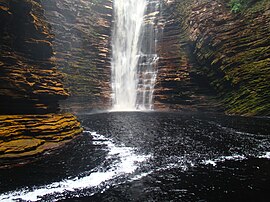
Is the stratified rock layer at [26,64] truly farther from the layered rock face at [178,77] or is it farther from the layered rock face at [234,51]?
the layered rock face at [234,51]

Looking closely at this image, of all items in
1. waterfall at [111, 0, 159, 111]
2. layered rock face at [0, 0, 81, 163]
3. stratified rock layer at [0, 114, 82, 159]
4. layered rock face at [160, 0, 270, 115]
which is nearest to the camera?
stratified rock layer at [0, 114, 82, 159]

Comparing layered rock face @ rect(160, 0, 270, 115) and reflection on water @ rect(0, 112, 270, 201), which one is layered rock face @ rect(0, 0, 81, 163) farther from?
layered rock face @ rect(160, 0, 270, 115)

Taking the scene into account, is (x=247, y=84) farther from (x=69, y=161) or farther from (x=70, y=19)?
(x=70, y=19)

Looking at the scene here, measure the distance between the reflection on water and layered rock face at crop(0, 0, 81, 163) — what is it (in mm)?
1943

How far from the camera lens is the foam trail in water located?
27.2 feet

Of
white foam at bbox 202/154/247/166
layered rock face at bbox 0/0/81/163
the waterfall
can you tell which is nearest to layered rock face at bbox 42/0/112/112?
the waterfall

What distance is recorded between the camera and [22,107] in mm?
15625

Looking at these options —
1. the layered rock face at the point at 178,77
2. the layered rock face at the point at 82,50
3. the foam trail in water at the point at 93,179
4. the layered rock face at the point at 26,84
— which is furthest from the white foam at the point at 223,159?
the layered rock face at the point at 82,50

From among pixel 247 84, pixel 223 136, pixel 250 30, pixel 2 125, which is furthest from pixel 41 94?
pixel 250 30

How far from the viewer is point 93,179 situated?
31.9 ft

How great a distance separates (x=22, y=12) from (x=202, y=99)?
969 inches

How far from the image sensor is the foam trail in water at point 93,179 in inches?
326

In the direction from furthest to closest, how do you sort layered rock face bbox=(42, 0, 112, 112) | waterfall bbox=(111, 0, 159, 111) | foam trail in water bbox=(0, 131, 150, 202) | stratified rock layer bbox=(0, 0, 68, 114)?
waterfall bbox=(111, 0, 159, 111)
layered rock face bbox=(42, 0, 112, 112)
stratified rock layer bbox=(0, 0, 68, 114)
foam trail in water bbox=(0, 131, 150, 202)

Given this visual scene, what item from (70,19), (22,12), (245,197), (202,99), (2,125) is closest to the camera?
(245,197)
